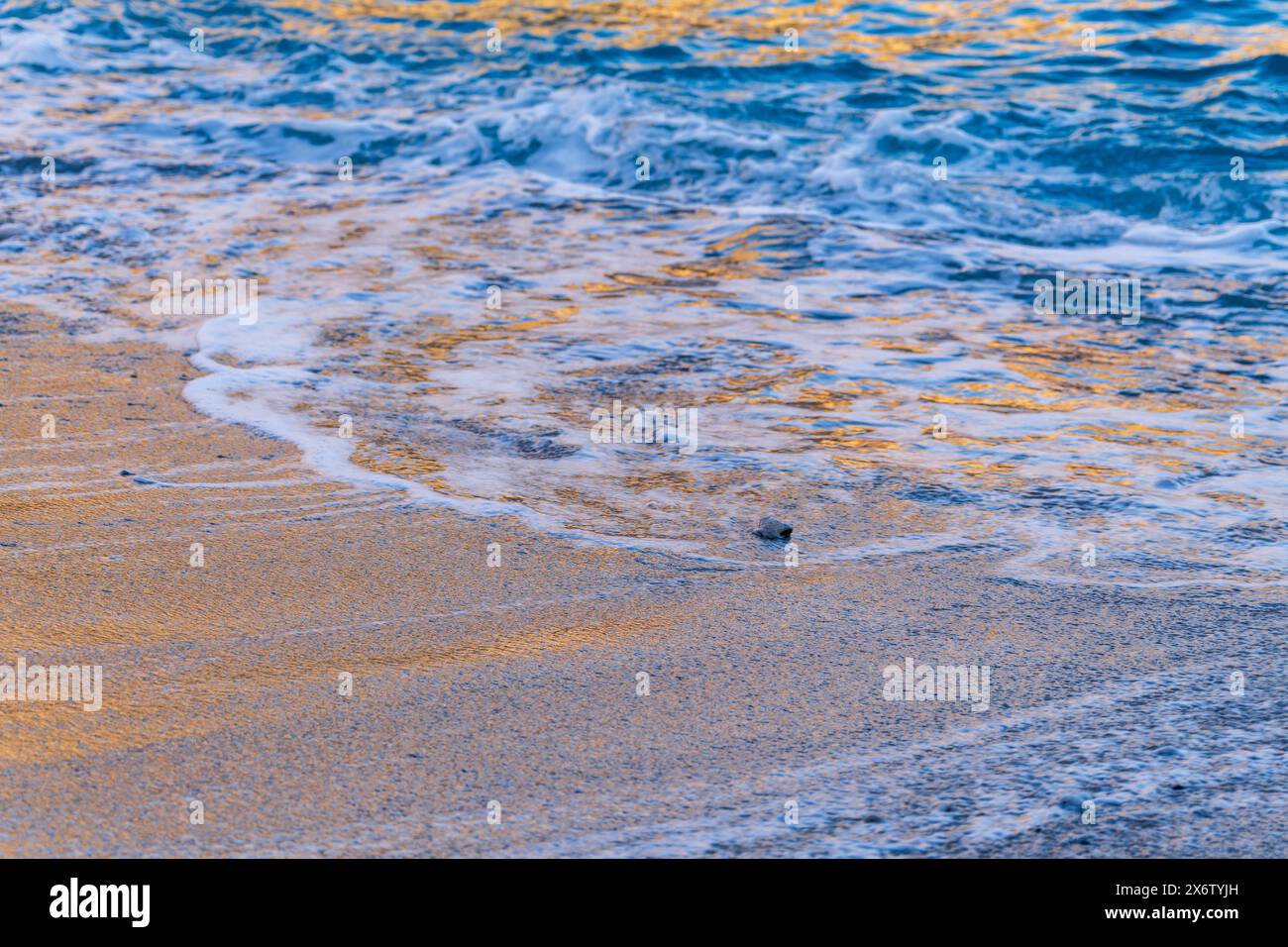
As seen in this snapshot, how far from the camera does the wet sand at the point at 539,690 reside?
7.44 ft

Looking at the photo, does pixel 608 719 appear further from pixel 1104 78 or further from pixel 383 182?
pixel 1104 78

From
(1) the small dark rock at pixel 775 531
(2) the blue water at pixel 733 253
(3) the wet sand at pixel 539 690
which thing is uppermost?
(2) the blue water at pixel 733 253

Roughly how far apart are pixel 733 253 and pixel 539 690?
465 centimetres

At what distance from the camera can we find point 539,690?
2744 millimetres

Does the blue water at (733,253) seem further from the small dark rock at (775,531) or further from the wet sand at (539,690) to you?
the wet sand at (539,690)

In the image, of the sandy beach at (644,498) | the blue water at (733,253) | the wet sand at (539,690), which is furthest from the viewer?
the blue water at (733,253)

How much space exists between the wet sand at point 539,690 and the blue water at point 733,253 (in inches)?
10.9

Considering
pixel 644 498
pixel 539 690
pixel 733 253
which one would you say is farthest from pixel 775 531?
pixel 733 253

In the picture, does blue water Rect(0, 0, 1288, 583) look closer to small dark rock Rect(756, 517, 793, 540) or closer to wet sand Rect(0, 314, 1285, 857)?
small dark rock Rect(756, 517, 793, 540)

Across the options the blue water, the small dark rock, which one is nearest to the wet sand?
the small dark rock

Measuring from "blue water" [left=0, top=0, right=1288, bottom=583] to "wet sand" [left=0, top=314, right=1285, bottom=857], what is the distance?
10.9 inches

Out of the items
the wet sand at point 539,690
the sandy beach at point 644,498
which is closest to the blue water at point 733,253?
the sandy beach at point 644,498

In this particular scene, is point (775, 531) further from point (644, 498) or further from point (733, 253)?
point (733, 253)

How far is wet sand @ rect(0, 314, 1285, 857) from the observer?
2.27 meters
